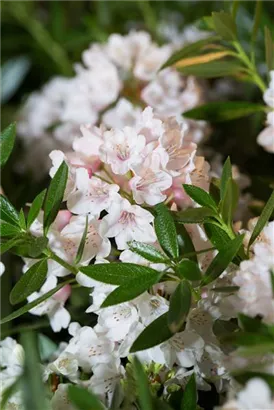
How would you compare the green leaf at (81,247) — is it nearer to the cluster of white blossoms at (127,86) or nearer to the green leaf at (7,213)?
the green leaf at (7,213)

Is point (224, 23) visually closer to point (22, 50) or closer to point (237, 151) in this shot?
point (237, 151)

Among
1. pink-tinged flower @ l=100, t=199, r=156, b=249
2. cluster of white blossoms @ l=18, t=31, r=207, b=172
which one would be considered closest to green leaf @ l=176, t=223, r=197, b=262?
pink-tinged flower @ l=100, t=199, r=156, b=249

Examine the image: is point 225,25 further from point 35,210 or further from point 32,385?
point 32,385

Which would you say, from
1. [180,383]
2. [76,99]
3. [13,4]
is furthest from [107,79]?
[180,383]

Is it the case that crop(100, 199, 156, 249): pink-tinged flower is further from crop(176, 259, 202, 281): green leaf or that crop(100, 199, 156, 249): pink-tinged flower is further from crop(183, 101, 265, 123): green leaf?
crop(183, 101, 265, 123): green leaf

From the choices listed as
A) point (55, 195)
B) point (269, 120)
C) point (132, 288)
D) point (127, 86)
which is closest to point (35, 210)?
point (55, 195)

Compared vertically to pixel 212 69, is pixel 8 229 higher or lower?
higher
